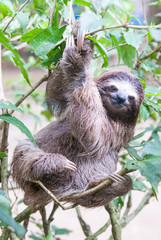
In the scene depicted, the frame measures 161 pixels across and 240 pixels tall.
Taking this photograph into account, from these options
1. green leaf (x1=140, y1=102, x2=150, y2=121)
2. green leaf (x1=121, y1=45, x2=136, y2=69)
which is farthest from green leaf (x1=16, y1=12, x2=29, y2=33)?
green leaf (x1=140, y1=102, x2=150, y2=121)

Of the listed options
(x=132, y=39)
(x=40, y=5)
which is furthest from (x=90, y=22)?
(x=40, y=5)

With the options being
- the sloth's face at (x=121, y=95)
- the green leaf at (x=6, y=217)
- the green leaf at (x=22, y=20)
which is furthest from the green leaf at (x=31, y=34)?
the green leaf at (x=6, y=217)

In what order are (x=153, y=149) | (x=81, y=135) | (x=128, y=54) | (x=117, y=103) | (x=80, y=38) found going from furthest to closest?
(x=117, y=103)
(x=128, y=54)
(x=81, y=135)
(x=80, y=38)
(x=153, y=149)

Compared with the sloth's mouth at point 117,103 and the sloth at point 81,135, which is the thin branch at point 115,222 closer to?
the sloth at point 81,135

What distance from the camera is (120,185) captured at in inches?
92.4

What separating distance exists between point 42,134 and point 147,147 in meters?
1.39

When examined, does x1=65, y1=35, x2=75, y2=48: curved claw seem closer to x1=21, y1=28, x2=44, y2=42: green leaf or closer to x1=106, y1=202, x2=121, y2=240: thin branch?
x1=21, y1=28, x2=44, y2=42: green leaf

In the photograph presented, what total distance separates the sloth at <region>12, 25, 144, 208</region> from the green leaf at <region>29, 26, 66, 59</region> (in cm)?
14

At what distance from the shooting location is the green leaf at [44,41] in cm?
195

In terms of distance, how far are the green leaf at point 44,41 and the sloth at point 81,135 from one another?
0.47 feet

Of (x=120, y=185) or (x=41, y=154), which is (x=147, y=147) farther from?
(x=41, y=154)

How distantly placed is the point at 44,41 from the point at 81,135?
683 millimetres

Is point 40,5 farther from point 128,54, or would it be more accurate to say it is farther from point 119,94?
point 119,94

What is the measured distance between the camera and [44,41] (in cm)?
196
